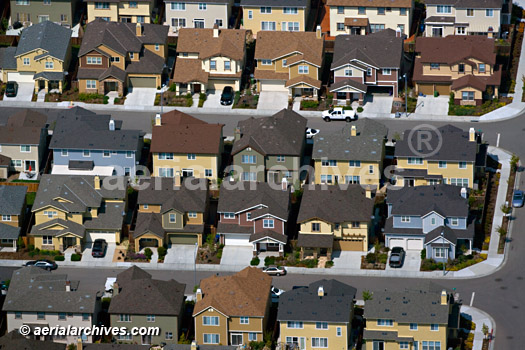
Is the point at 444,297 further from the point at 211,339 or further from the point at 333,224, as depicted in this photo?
the point at 211,339

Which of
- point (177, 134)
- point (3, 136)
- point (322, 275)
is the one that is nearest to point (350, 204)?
point (322, 275)

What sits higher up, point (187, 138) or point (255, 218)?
point (187, 138)

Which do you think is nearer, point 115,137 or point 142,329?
point 142,329

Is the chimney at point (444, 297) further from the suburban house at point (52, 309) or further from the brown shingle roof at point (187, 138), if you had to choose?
the brown shingle roof at point (187, 138)

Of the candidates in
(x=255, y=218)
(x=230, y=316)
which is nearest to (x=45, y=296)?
(x=230, y=316)

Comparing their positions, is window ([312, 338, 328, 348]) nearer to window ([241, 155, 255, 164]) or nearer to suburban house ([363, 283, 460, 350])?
suburban house ([363, 283, 460, 350])

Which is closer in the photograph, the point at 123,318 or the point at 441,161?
the point at 123,318

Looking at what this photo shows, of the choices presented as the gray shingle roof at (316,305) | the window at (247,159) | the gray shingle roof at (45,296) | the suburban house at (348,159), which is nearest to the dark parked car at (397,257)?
the gray shingle roof at (316,305)

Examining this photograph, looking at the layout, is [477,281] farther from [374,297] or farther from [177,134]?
[177,134]
